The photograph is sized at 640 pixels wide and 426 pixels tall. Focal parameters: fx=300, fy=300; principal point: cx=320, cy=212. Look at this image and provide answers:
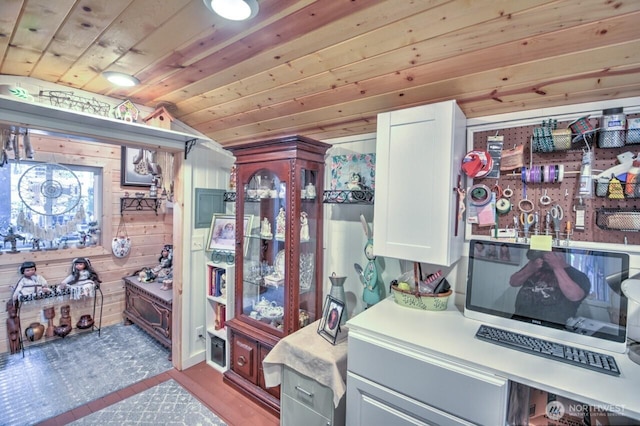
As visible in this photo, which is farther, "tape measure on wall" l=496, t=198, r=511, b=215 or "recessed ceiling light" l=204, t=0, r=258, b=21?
"tape measure on wall" l=496, t=198, r=511, b=215

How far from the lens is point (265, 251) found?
2.30 metres

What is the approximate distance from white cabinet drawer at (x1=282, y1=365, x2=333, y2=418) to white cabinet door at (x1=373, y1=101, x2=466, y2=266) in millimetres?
801

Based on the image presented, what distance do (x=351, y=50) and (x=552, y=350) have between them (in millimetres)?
1540

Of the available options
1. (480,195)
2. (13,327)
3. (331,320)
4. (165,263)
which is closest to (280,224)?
(331,320)

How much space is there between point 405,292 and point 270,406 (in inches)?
50.0

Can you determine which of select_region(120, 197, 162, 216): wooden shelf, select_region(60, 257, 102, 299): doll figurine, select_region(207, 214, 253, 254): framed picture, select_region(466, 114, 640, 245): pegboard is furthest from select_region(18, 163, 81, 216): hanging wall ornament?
select_region(466, 114, 640, 245): pegboard

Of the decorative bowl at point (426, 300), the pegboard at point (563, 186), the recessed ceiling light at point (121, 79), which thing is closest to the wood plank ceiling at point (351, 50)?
the recessed ceiling light at point (121, 79)

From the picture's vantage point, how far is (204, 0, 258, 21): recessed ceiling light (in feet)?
3.65

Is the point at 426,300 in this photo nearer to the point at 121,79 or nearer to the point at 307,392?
the point at 307,392

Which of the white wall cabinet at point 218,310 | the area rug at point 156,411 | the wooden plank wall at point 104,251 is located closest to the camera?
the area rug at point 156,411

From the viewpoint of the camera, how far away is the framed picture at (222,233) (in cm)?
267

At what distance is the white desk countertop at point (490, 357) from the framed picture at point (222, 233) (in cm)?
152

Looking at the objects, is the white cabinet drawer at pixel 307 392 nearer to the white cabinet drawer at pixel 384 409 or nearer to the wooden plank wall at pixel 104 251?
the white cabinet drawer at pixel 384 409

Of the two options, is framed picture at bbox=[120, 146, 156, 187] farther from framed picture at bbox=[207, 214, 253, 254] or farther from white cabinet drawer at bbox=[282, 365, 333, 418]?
white cabinet drawer at bbox=[282, 365, 333, 418]
